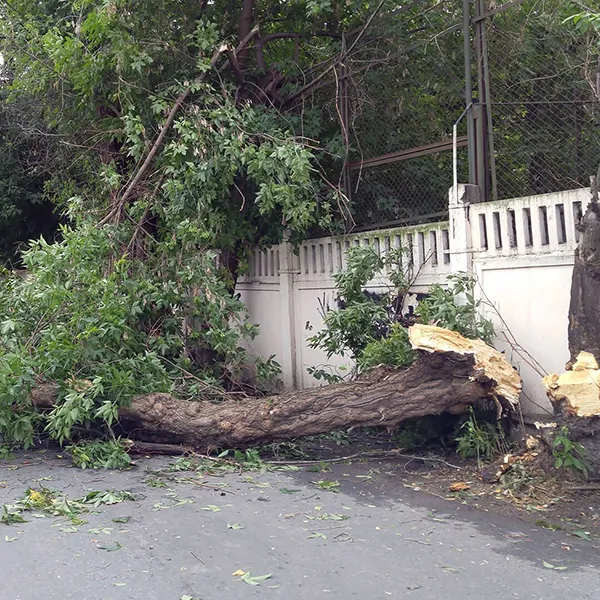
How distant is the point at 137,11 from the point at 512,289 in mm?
5062

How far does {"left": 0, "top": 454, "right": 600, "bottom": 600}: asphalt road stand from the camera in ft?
12.3

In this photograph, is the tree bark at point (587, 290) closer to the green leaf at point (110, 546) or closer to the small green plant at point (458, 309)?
the small green plant at point (458, 309)

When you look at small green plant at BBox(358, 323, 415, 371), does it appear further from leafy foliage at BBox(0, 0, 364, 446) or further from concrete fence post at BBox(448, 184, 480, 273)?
leafy foliage at BBox(0, 0, 364, 446)

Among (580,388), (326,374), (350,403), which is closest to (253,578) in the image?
(350,403)

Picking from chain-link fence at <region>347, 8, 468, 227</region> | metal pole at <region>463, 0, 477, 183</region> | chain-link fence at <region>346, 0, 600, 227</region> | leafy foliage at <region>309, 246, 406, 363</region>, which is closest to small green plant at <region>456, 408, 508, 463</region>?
leafy foliage at <region>309, 246, 406, 363</region>

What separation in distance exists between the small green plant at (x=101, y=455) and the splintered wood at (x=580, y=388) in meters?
3.48

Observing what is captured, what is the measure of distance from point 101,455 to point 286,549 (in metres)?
2.64

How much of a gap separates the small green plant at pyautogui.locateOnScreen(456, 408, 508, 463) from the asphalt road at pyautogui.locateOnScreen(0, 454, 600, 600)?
2.27 feet

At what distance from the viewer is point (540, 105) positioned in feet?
23.0

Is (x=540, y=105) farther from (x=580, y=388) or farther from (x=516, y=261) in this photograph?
(x=580, y=388)

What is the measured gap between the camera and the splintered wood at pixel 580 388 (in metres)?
5.08

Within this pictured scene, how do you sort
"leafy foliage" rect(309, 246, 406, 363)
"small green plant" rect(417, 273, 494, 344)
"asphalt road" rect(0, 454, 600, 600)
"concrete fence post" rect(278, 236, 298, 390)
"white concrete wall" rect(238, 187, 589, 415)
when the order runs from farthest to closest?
1. "concrete fence post" rect(278, 236, 298, 390)
2. "leafy foliage" rect(309, 246, 406, 363)
3. "small green plant" rect(417, 273, 494, 344)
4. "white concrete wall" rect(238, 187, 589, 415)
5. "asphalt road" rect(0, 454, 600, 600)

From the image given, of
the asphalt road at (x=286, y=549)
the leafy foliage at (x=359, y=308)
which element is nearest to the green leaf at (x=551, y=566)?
the asphalt road at (x=286, y=549)

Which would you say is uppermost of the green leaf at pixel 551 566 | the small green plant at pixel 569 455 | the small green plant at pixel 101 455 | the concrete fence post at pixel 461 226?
the concrete fence post at pixel 461 226
